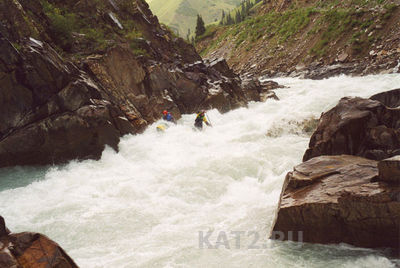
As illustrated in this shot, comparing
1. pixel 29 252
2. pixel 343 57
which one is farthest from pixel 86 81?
pixel 343 57

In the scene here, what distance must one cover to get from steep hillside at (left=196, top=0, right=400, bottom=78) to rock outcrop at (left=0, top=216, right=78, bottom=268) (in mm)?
28570

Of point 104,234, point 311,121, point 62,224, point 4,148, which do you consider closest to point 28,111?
point 4,148

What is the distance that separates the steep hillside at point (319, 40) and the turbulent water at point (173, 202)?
60.9 feet

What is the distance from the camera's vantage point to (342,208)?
6.71 meters

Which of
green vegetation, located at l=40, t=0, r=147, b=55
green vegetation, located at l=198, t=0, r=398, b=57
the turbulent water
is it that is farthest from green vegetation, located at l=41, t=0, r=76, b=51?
green vegetation, located at l=198, t=0, r=398, b=57

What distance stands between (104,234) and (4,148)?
7507mm

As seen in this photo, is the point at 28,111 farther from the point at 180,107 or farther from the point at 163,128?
the point at 180,107

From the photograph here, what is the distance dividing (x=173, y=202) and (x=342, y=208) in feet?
16.4

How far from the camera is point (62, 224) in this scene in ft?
28.5

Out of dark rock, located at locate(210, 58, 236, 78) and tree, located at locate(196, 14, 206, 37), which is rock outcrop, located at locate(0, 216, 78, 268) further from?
tree, located at locate(196, 14, 206, 37)

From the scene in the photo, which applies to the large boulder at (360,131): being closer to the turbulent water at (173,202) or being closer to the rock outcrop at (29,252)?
the turbulent water at (173,202)

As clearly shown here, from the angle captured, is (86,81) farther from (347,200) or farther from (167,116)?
(347,200)

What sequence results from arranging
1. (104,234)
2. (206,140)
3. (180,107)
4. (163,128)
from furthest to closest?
(180,107) < (163,128) < (206,140) < (104,234)

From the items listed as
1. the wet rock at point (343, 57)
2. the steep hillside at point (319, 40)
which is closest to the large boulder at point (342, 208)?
the steep hillside at point (319, 40)
